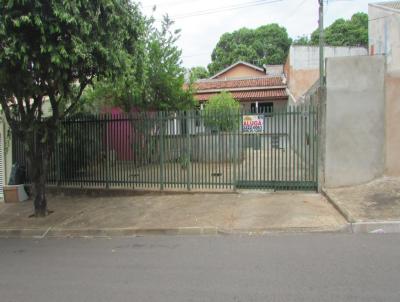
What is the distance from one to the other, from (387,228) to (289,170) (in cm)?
386

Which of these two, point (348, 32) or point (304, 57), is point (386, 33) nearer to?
point (304, 57)

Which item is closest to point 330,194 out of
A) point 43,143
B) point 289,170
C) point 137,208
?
point 289,170

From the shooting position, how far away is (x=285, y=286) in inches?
198

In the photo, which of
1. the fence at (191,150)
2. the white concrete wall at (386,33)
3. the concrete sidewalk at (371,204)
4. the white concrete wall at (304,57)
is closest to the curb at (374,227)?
the concrete sidewalk at (371,204)

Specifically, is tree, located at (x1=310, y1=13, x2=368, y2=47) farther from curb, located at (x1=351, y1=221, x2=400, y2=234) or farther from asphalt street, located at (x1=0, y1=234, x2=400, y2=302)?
asphalt street, located at (x1=0, y1=234, x2=400, y2=302)

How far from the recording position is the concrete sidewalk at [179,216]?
27.4 ft

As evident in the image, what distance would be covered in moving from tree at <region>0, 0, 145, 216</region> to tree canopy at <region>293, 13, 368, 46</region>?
46500mm

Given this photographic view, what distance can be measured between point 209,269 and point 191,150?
19.7ft

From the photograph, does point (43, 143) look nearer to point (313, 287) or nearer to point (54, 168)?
point (54, 168)

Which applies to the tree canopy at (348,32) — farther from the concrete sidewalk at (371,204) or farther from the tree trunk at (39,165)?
the tree trunk at (39,165)

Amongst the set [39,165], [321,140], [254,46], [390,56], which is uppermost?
[254,46]

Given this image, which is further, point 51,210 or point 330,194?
point 51,210

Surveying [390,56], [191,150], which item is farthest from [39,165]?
[390,56]

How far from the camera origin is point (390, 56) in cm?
2180
